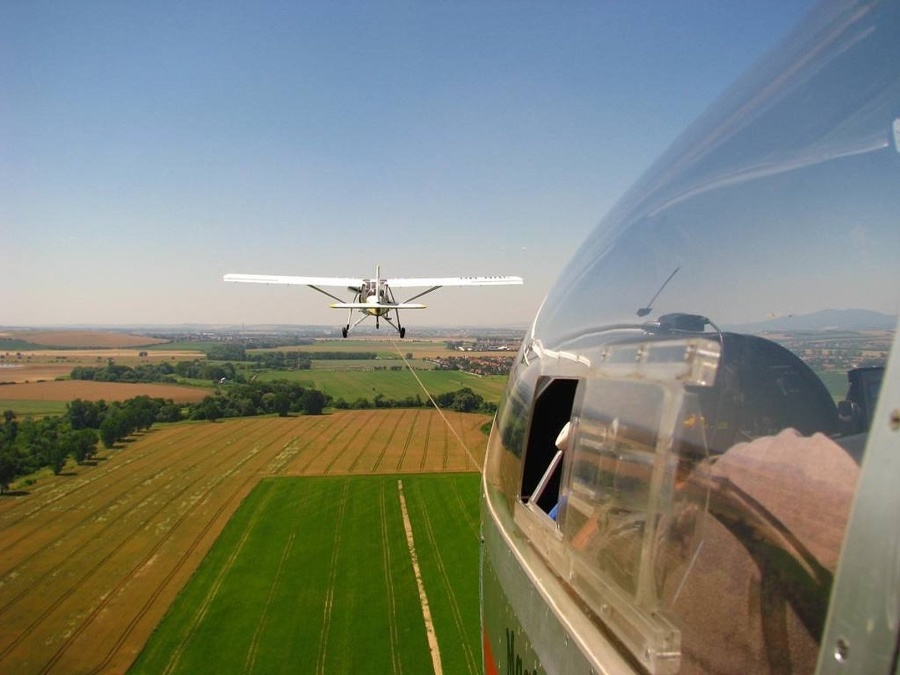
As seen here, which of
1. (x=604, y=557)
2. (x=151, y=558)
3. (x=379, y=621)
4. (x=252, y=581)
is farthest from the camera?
(x=151, y=558)

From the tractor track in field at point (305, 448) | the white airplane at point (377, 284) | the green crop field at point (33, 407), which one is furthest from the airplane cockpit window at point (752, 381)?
the green crop field at point (33, 407)

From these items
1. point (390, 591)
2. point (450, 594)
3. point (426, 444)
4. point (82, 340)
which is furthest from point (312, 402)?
point (82, 340)

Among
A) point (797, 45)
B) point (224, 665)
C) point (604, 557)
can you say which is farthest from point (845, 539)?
point (224, 665)

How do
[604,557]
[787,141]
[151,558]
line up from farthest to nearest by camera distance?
[151,558] → [604,557] → [787,141]

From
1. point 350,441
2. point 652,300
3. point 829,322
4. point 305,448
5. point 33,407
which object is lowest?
point 305,448

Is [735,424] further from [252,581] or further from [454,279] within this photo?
[252,581]

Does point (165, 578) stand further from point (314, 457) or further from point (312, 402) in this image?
point (312, 402)

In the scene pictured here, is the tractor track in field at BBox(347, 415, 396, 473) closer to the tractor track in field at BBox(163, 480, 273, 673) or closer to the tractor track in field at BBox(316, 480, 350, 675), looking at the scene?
the tractor track in field at BBox(316, 480, 350, 675)
